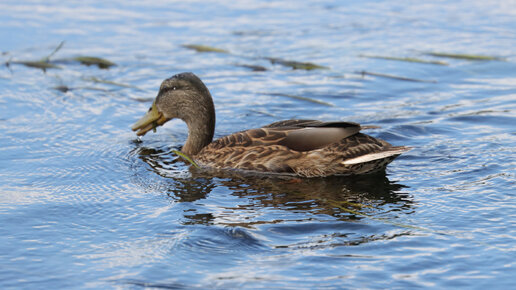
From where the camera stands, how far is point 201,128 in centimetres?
922

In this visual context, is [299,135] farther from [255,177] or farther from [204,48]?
[204,48]

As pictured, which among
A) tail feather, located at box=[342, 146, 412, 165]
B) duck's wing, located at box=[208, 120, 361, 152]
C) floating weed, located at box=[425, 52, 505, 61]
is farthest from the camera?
floating weed, located at box=[425, 52, 505, 61]

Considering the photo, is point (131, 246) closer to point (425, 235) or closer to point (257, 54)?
point (425, 235)

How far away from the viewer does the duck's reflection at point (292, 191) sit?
708cm

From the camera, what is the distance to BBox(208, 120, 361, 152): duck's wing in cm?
794

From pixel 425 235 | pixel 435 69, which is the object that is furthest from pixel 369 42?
pixel 425 235

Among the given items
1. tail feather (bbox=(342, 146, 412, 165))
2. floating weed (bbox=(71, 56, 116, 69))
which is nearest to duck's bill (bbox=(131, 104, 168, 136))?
tail feather (bbox=(342, 146, 412, 165))

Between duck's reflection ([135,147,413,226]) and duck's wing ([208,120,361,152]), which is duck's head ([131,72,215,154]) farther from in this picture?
duck's wing ([208,120,361,152])

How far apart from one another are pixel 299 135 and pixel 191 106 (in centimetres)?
181

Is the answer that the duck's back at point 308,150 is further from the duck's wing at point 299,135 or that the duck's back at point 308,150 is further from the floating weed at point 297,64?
the floating weed at point 297,64

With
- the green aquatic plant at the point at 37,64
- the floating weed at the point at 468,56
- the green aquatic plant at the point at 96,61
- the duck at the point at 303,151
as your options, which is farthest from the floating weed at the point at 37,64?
the floating weed at the point at 468,56

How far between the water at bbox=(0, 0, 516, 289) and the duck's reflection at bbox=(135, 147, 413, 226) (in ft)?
0.10

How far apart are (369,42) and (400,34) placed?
3.05 ft

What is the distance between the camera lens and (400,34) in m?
15.5
